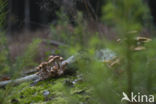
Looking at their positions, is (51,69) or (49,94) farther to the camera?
(51,69)

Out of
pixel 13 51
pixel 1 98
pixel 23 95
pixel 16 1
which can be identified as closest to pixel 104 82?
pixel 1 98

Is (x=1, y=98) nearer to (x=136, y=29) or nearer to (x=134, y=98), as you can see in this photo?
(x=134, y=98)

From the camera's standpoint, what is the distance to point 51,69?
248cm

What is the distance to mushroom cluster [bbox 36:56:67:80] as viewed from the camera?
245cm

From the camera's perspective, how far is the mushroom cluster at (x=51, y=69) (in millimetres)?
2453

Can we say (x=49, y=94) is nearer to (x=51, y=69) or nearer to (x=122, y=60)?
(x=51, y=69)

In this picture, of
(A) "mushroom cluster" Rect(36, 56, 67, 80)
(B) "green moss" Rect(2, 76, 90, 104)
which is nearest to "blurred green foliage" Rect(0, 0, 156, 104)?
(B) "green moss" Rect(2, 76, 90, 104)

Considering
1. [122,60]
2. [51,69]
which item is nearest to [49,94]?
[51,69]

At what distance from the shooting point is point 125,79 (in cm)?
103

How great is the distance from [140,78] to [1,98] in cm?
94

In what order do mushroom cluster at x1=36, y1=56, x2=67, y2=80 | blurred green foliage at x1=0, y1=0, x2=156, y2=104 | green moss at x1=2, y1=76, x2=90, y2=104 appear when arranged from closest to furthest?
blurred green foliage at x1=0, y1=0, x2=156, y2=104 → green moss at x1=2, y1=76, x2=90, y2=104 → mushroom cluster at x1=36, y1=56, x2=67, y2=80

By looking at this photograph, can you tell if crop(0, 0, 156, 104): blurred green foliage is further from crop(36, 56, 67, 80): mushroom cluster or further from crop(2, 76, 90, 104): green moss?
crop(36, 56, 67, 80): mushroom cluster

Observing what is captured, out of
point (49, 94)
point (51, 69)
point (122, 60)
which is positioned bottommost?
point (49, 94)

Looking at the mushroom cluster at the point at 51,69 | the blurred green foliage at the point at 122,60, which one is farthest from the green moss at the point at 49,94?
the blurred green foliage at the point at 122,60
